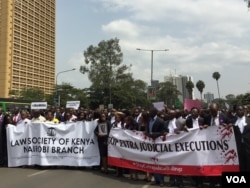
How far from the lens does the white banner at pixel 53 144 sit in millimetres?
13219

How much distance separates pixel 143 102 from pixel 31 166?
93950 millimetres

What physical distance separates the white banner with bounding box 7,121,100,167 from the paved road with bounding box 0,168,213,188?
375 mm

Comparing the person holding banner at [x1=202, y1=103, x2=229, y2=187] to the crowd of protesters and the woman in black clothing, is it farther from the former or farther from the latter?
the woman in black clothing

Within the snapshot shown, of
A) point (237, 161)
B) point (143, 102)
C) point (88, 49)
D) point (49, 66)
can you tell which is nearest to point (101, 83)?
point (88, 49)

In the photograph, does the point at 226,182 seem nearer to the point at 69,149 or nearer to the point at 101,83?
the point at 69,149

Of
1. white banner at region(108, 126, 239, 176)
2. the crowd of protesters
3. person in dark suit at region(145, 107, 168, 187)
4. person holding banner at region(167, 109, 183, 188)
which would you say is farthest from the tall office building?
person in dark suit at region(145, 107, 168, 187)

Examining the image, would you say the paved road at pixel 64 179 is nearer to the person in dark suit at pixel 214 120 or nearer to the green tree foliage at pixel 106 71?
the person in dark suit at pixel 214 120

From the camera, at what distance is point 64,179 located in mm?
11195

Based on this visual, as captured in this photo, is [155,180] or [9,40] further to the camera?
[9,40]

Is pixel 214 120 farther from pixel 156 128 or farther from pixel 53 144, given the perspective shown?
pixel 53 144

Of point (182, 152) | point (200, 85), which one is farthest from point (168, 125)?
point (200, 85)

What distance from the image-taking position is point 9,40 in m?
127

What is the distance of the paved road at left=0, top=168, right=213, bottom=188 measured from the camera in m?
10.3

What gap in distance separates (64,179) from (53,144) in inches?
101
